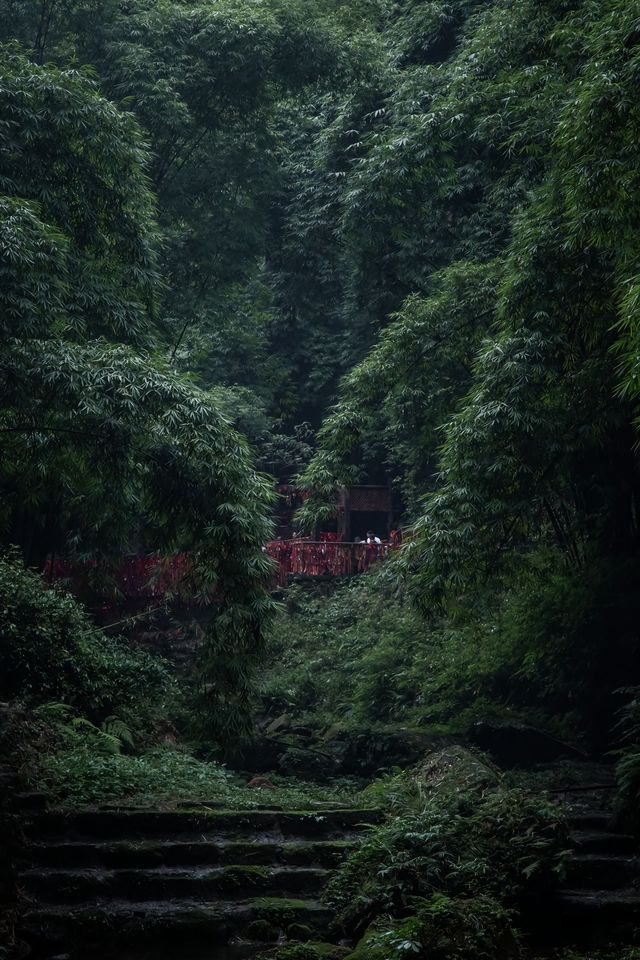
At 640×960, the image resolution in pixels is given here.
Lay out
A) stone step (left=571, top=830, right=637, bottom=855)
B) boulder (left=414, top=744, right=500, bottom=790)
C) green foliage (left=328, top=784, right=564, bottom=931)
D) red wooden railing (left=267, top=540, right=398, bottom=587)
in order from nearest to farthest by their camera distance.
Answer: green foliage (left=328, top=784, right=564, bottom=931)
stone step (left=571, top=830, right=637, bottom=855)
boulder (left=414, top=744, right=500, bottom=790)
red wooden railing (left=267, top=540, right=398, bottom=587)

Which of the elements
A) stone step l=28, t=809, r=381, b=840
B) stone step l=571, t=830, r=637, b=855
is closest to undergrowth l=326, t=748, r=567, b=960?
stone step l=571, t=830, r=637, b=855

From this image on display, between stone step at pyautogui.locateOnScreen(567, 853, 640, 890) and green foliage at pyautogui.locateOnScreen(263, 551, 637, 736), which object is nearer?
stone step at pyautogui.locateOnScreen(567, 853, 640, 890)

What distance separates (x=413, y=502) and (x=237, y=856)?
12267mm

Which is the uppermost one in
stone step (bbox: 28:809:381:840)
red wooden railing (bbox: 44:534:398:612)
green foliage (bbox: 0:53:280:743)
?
green foliage (bbox: 0:53:280:743)

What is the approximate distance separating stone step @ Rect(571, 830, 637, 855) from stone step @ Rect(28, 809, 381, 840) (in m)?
1.70

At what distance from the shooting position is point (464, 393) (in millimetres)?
14086

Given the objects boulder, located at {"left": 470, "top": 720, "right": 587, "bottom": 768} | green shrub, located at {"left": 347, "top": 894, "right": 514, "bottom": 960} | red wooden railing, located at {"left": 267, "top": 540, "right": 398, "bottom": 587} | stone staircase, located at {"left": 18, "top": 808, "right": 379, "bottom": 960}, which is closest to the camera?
green shrub, located at {"left": 347, "top": 894, "right": 514, "bottom": 960}

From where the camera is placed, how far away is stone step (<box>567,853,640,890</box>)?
285 inches

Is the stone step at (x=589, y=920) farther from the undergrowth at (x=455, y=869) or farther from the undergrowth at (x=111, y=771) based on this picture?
the undergrowth at (x=111, y=771)

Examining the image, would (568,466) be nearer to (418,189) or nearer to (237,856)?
(237,856)

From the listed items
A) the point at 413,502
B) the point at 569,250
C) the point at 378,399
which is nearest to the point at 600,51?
the point at 569,250

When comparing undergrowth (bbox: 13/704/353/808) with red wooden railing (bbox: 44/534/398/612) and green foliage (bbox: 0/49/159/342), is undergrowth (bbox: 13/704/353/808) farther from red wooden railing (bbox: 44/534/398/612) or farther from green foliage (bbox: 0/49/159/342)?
green foliage (bbox: 0/49/159/342)

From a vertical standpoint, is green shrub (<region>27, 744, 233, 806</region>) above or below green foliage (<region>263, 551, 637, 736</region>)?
below

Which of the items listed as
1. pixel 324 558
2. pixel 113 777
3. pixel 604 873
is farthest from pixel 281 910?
pixel 324 558
